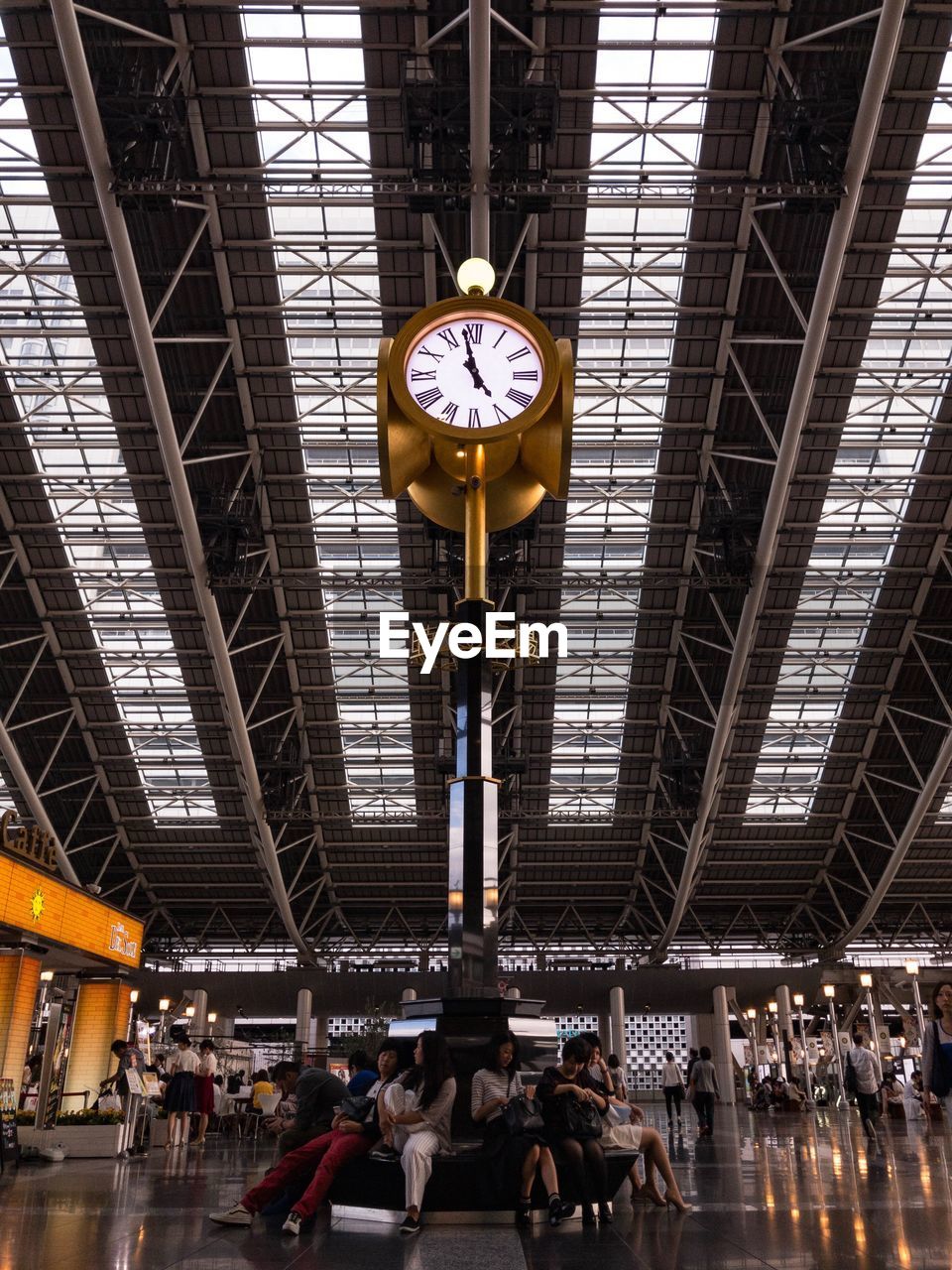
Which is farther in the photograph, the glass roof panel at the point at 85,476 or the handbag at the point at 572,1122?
the glass roof panel at the point at 85,476

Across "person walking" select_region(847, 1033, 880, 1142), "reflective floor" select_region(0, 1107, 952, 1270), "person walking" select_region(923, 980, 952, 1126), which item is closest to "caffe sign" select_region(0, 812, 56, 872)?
"reflective floor" select_region(0, 1107, 952, 1270)

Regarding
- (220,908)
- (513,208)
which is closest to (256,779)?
(220,908)

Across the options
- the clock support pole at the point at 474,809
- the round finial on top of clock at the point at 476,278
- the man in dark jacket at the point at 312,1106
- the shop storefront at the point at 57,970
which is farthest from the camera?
the shop storefront at the point at 57,970

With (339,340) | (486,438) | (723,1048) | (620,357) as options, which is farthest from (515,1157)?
(723,1048)

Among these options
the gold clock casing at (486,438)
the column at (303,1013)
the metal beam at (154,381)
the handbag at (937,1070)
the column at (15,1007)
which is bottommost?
the handbag at (937,1070)

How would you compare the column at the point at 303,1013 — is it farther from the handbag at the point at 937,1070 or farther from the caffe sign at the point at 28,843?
the handbag at the point at 937,1070

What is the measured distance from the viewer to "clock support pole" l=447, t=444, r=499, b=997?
31.6 ft

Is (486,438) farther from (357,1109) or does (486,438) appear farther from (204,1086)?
(204,1086)

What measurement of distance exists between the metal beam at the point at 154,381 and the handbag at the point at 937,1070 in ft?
63.3

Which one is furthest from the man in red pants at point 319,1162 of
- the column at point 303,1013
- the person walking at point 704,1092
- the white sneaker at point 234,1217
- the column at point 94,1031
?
the column at point 303,1013

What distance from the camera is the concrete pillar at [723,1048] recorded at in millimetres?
45500

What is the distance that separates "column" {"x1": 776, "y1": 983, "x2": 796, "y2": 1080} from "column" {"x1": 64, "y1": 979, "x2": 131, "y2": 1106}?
25.1m

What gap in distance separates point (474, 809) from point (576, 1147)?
9.76ft

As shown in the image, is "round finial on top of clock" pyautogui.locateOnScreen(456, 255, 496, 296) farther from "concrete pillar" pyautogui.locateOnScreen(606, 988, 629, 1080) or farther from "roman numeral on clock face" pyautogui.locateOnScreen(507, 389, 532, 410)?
"concrete pillar" pyautogui.locateOnScreen(606, 988, 629, 1080)
